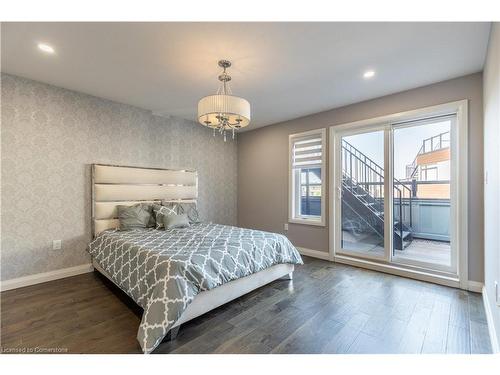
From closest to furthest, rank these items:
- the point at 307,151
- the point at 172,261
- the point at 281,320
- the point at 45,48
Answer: the point at 172,261 → the point at 281,320 → the point at 45,48 → the point at 307,151

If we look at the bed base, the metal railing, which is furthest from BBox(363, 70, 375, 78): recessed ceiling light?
the bed base

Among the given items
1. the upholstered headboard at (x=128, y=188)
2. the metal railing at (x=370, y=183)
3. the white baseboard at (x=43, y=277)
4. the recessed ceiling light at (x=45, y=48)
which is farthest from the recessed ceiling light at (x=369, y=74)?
the white baseboard at (x=43, y=277)

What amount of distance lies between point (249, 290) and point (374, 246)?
7.03ft

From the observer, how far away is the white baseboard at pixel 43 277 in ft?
8.71

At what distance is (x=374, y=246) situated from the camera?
3488 millimetres

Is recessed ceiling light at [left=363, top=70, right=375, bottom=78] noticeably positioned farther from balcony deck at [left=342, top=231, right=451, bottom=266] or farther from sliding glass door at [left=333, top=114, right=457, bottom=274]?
balcony deck at [left=342, top=231, right=451, bottom=266]

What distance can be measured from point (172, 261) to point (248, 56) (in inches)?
79.2

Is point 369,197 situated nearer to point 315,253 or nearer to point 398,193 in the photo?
point 398,193

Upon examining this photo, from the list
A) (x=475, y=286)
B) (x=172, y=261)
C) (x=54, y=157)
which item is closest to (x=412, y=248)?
(x=475, y=286)

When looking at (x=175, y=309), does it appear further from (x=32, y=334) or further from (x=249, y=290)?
(x=32, y=334)

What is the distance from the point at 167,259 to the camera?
1.93 m

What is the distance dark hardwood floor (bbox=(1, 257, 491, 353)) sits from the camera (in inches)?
66.6

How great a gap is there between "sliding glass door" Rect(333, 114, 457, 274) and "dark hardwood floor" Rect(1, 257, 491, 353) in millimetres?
539
